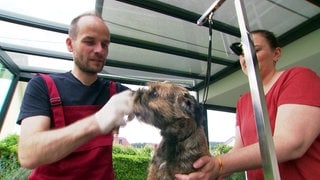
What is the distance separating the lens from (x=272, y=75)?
1851mm

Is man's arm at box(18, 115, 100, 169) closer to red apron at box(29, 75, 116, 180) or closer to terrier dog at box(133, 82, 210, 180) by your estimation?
red apron at box(29, 75, 116, 180)

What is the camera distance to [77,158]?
168 cm

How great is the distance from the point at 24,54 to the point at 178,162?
4.53 metres

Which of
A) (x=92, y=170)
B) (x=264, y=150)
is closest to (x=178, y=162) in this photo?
(x=92, y=170)

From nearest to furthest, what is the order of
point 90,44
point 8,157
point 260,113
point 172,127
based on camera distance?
point 260,113
point 172,127
point 90,44
point 8,157

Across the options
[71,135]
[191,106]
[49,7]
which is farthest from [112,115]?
[49,7]

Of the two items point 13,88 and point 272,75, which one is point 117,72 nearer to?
point 13,88

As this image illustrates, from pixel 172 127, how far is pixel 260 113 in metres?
0.73

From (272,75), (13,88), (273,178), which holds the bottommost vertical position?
(273,178)

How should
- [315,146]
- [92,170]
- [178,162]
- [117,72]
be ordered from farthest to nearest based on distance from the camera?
[117,72], [92,170], [178,162], [315,146]

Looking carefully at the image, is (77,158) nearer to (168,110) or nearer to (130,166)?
(168,110)

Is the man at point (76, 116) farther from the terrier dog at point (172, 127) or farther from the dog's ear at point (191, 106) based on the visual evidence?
the dog's ear at point (191, 106)

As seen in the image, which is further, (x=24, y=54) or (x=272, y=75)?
(x=24, y=54)

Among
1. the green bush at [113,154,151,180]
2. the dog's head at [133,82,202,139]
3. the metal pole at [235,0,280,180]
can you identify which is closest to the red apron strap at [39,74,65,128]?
the dog's head at [133,82,202,139]
